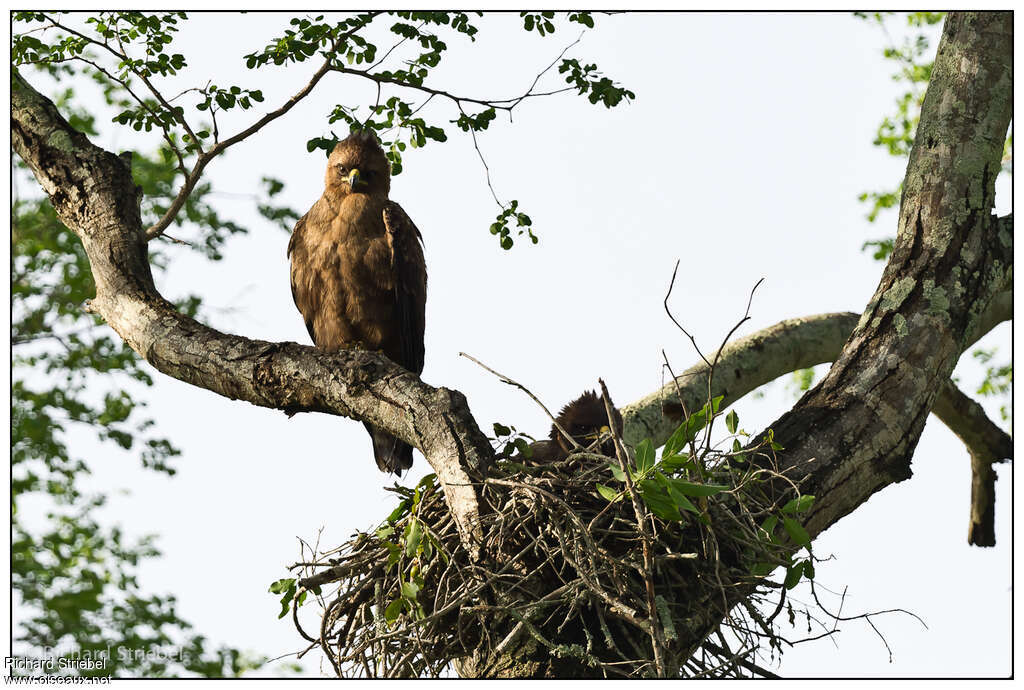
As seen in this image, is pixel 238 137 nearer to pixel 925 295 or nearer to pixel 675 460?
pixel 675 460

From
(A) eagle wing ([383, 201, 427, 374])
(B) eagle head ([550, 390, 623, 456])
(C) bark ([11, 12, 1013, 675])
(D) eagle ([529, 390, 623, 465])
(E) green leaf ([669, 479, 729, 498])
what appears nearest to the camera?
(E) green leaf ([669, 479, 729, 498])

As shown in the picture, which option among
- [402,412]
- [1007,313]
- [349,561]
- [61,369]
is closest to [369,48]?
[402,412]

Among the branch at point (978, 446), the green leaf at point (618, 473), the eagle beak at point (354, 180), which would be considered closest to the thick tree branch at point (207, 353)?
the green leaf at point (618, 473)

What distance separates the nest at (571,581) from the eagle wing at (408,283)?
91.7 inches

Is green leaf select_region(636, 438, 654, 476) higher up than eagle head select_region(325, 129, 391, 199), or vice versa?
eagle head select_region(325, 129, 391, 199)

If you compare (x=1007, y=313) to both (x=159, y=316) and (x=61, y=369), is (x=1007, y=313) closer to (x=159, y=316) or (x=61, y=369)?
(x=159, y=316)

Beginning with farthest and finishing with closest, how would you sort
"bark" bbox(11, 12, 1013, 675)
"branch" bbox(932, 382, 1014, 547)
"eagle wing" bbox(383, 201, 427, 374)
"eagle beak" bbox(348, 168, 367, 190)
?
"branch" bbox(932, 382, 1014, 547)
"eagle beak" bbox(348, 168, 367, 190)
"eagle wing" bbox(383, 201, 427, 374)
"bark" bbox(11, 12, 1013, 675)

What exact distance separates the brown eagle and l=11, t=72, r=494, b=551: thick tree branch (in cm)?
151

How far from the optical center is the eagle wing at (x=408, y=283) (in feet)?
19.7

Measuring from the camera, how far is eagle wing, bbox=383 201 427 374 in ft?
19.7

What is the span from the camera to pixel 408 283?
237 inches

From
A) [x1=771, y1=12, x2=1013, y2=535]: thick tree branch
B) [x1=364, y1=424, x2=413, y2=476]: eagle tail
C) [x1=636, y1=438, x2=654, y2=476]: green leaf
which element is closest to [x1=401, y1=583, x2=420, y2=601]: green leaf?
[x1=636, y1=438, x2=654, y2=476]: green leaf

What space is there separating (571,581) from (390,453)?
2.53 meters

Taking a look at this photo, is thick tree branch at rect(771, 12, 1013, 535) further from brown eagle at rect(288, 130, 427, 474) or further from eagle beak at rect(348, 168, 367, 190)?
eagle beak at rect(348, 168, 367, 190)
